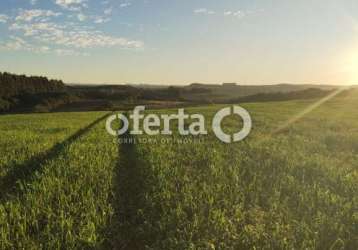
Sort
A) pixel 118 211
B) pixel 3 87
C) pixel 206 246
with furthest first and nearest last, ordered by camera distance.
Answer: pixel 3 87 < pixel 118 211 < pixel 206 246

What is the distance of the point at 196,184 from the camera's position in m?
9.09

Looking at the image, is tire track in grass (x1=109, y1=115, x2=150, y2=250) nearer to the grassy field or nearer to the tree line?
the grassy field

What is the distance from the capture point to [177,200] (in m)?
7.71

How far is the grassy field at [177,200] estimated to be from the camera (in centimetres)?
598

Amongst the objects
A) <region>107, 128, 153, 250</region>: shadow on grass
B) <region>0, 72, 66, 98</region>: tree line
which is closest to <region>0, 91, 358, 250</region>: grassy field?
<region>107, 128, 153, 250</region>: shadow on grass

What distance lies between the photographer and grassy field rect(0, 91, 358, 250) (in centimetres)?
598

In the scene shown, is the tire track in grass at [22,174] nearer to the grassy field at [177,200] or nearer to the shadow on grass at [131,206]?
the grassy field at [177,200]

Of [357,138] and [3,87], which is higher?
[3,87]

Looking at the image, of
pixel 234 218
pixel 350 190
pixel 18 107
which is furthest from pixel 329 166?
pixel 18 107

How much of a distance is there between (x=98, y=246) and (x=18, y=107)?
278 ft

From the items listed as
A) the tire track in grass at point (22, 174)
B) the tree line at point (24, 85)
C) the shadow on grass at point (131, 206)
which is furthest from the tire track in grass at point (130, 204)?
the tree line at point (24, 85)

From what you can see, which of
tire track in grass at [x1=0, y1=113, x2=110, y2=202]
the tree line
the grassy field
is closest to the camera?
the grassy field

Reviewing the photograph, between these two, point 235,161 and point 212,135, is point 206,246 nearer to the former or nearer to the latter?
point 235,161

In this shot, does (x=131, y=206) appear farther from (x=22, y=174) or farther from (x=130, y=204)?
(x=22, y=174)
